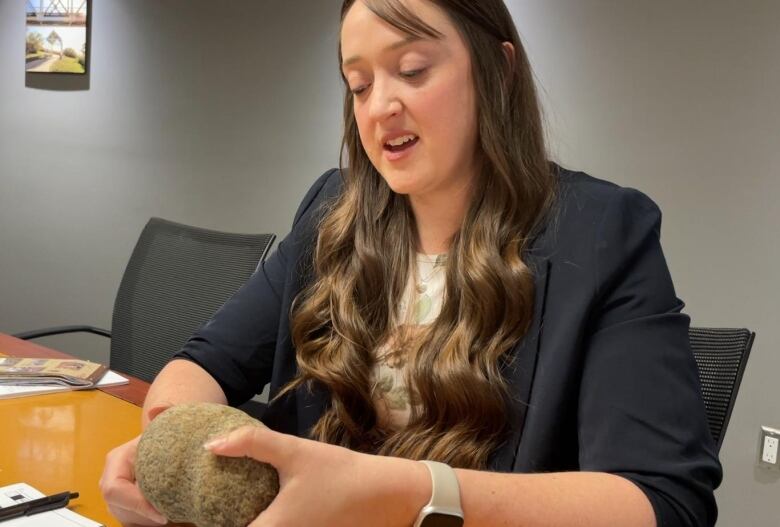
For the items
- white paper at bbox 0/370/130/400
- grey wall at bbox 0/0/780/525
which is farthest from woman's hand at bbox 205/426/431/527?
grey wall at bbox 0/0/780/525

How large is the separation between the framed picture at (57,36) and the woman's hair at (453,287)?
11.5ft

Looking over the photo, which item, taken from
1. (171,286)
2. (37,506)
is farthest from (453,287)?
Result: (171,286)

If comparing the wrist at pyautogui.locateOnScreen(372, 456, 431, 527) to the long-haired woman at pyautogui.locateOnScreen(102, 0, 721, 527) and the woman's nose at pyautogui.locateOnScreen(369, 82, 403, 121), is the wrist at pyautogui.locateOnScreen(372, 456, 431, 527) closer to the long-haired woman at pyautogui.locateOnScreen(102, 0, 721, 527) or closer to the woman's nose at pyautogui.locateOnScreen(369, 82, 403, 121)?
the long-haired woman at pyautogui.locateOnScreen(102, 0, 721, 527)

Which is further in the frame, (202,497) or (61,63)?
(61,63)

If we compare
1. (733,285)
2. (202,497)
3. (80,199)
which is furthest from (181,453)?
(80,199)

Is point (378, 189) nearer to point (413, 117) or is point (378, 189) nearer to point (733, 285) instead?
point (413, 117)

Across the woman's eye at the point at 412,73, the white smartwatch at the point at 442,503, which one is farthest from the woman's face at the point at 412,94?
the white smartwatch at the point at 442,503

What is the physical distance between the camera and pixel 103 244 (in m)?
4.48

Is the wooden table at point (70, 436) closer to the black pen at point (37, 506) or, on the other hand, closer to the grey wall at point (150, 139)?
the black pen at point (37, 506)

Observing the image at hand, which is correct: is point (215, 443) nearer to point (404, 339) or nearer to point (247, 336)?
point (404, 339)

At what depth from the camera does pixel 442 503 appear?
841 mm

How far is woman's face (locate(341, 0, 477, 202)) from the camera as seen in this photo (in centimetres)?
120

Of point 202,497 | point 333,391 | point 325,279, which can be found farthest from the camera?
point 325,279

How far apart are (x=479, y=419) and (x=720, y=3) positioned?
→ 219cm
